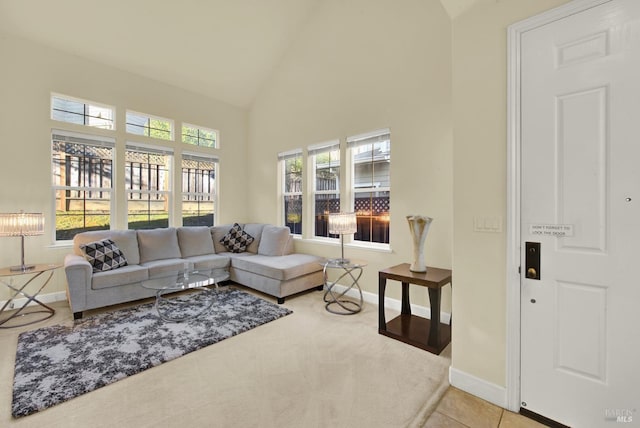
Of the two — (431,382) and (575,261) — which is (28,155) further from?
(575,261)

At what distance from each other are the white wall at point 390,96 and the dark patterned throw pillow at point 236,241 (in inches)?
38.7

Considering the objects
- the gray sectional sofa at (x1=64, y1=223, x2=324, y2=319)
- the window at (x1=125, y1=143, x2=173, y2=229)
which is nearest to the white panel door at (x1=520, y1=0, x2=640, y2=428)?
the gray sectional sofa at (x1=64, y1=223, x2=324, y2=319)

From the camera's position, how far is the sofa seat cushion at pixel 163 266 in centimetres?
374

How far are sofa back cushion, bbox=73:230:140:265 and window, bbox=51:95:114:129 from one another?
156 cm

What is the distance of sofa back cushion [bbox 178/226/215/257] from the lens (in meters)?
4.59

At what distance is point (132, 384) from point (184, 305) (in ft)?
5.25

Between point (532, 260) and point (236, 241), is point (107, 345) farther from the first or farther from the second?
point (532, 260)

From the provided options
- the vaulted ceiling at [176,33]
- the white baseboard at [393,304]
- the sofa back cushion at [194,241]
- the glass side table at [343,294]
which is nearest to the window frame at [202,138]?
the vaulted ceiling at [176,33]

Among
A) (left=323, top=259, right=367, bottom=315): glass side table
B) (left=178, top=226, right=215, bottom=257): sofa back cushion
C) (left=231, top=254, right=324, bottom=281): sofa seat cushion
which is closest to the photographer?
(left=323, top=259, right=367, bottom=315): glass side table

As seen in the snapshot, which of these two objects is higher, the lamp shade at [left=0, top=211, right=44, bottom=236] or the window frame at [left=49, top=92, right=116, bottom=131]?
the window frame at [left=49, top=92, right=116, bottom=131]

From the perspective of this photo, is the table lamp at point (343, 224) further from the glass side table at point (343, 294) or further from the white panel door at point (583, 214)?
the white panel door at point (583, 214)

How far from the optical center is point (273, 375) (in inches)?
84.0

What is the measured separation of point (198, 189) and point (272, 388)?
412 cm

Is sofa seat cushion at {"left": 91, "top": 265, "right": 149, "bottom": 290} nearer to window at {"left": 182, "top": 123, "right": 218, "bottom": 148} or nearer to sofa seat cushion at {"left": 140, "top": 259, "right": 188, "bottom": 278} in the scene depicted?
sofa seat cushion at {"left": 140, "top": 259, "right": 188, "bottom": 278}
